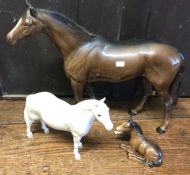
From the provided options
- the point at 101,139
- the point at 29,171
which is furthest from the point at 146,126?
the point at 29,171

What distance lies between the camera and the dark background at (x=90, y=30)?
1028 mm

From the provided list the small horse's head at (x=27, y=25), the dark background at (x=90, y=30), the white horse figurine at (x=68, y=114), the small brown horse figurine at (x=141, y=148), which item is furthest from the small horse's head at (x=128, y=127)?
the small horse's head at (x=27, y=25)

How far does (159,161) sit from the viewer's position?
2.97 ft

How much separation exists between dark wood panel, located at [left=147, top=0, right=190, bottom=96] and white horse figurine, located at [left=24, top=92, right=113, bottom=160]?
14.5 inches

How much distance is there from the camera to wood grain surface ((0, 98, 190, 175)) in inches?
34.8

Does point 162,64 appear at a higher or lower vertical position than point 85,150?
higher

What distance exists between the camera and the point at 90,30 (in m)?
1.07

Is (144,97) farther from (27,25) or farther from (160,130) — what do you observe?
(27,25)

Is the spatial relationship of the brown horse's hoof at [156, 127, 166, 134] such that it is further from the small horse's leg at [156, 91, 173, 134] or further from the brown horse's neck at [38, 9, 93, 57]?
the brown horse's neck at [38, 9, 93, 57]

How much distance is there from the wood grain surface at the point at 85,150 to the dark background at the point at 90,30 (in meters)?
0.10

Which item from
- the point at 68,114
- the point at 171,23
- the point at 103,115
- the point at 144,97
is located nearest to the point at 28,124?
the point at 68,114

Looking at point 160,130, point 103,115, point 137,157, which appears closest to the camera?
point 103,115

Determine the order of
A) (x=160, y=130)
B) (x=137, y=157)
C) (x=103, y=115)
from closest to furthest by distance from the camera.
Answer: (x=103, y=115) → (x=137, y=157) → (x=160, y=130)

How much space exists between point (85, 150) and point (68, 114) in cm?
13
